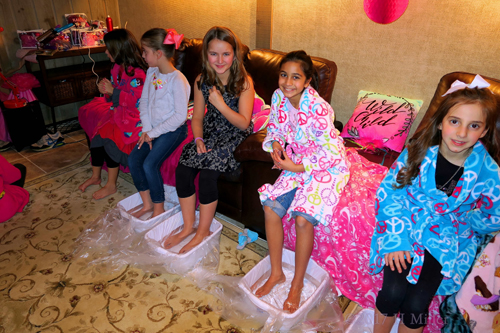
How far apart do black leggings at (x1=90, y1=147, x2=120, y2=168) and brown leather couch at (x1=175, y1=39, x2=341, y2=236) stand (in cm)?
91

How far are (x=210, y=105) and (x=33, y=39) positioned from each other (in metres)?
2.41

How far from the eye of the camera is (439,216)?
1.37 m

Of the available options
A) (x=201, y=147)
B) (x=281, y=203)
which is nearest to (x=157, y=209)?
(x=201, y=147)

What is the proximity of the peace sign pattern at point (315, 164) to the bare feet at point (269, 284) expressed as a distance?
0.39 m

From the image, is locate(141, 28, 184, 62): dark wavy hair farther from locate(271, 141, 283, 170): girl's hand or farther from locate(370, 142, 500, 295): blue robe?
locate(370, 142, 500, 295): blue robe

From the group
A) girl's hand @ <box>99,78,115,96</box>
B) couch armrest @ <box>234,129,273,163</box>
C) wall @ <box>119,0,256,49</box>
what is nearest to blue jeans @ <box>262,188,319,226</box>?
couch armrest @ <box>234,129,273,163</box>

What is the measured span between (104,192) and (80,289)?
912 mm

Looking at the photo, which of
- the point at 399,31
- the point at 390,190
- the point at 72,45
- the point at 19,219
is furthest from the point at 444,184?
the point at 72,45

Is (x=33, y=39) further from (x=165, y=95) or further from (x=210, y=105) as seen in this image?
(x=210, y=105)

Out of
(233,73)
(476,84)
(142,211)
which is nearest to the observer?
(476,84)

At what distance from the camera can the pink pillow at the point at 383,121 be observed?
2072mm

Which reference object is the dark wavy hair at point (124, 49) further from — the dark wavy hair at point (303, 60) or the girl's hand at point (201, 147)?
the dark wavy hair at point (303, 60)

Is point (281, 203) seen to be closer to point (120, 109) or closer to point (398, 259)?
point (398, 259)

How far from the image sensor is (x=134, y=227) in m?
2.06
